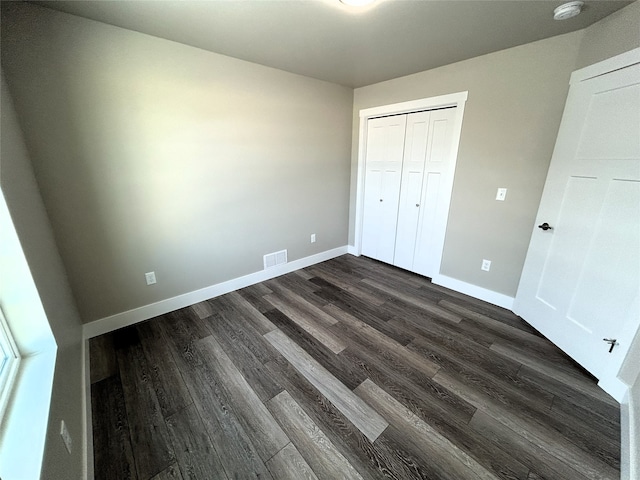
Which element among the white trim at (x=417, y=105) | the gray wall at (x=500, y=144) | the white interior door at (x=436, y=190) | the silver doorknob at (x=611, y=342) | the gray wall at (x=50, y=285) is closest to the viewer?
the gray wall at (x=50, y=285)

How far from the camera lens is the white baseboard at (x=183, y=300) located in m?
2.11

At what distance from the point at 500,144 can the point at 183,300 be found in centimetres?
335

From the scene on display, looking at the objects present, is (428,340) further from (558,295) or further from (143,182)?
(143,182)

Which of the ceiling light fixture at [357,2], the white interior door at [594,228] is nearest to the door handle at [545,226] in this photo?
the white interior door at [594,228]

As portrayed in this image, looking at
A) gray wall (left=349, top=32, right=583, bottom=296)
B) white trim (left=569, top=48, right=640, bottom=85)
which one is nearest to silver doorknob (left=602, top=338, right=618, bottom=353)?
gray wall (left=349, top=32, right=583, bottom=296)

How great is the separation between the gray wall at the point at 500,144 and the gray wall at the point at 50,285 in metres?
3.15

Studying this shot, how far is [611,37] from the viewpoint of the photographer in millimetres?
1618

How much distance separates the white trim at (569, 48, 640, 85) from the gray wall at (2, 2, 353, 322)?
2275 mm

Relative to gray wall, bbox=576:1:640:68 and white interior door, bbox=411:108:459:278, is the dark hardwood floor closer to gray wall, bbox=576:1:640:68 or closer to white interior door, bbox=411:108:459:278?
white interior door, bbox=411:108:459:278

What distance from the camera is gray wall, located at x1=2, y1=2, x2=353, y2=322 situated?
167cm

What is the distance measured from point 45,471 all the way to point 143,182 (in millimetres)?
1901

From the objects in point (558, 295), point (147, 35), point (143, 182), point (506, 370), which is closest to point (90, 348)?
point (143, 182)

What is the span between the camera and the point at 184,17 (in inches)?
66.0

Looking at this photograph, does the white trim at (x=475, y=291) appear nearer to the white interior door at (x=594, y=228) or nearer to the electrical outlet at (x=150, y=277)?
the white interior door at (x=594, y=228)
